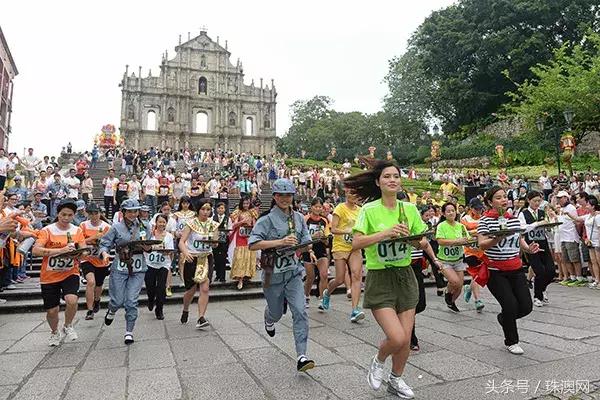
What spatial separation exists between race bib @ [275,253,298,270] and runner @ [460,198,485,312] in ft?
8.83

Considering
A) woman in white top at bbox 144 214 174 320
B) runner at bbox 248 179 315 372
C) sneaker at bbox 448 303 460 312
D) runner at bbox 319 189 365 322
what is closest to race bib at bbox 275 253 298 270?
runner at bbox 248 179 315 372

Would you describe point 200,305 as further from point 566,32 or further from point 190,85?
point 190,85

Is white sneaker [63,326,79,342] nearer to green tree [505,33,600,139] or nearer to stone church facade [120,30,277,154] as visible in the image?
green tree [505,33,600,139]

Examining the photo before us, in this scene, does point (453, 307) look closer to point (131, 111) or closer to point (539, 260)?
point (539, 260)

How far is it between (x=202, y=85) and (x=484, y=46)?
130ft

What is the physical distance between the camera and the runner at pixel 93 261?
247 inches

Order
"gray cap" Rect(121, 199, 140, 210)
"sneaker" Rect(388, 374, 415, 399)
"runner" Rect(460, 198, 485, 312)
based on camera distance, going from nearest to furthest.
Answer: "sneaker" Rect(388, 374, 415, 399) < "gray cap" Rect(121, 199, 140, 210) < "runner" Rect(460, 198, 485, 312)

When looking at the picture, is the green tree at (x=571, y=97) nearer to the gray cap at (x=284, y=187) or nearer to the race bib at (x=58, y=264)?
the gray cap at (x=284, y=187)

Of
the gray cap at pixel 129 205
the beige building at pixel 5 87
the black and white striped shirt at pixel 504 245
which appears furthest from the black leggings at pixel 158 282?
the beige building at pixel 5 87

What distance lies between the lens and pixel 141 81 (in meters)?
60.3

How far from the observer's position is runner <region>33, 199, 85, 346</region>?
521 centimetres

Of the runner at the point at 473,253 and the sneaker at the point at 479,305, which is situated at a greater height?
the runner at the point at 473,253

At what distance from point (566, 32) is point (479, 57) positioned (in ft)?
24.0

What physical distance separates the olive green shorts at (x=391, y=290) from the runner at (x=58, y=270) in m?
3.63
